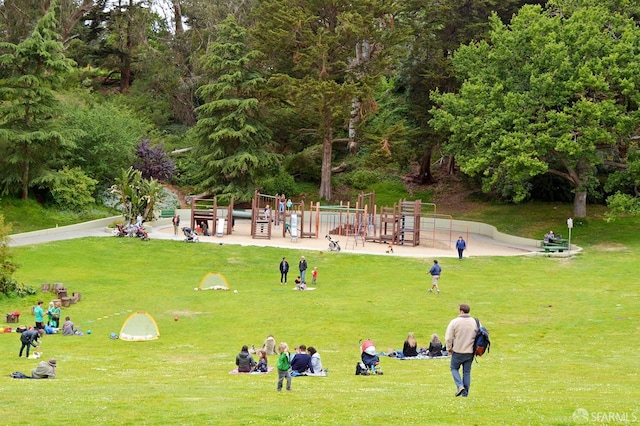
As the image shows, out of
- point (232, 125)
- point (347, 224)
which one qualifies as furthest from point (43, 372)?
point (232, 125)

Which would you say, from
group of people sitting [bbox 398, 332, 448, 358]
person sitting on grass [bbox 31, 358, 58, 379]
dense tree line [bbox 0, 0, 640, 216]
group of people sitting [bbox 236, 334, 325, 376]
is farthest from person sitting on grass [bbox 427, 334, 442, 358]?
dense tree line [bbox 0, 0, 640, 216]

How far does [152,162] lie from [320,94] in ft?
49.0

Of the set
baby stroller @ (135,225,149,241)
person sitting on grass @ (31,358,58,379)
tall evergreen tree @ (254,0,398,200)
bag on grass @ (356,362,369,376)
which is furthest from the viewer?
tall evergreen tree @ (254,0,398,200)

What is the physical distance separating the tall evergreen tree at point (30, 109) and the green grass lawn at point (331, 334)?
369 inches

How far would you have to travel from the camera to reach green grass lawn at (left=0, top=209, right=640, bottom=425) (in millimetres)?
15102

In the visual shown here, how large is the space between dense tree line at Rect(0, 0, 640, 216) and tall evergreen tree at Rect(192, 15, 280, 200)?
17 centimetres

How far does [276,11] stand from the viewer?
66.9 meters

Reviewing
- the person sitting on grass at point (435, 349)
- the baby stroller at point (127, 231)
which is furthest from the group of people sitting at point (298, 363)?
the baby stroller at point (127, 231)

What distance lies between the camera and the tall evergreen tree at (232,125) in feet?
214

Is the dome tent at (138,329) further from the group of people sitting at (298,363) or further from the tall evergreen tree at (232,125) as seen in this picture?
the tall evergreen tree at (232,125)

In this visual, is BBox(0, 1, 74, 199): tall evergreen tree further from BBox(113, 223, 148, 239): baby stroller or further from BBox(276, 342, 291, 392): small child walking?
BBox(276, 342, 291, 392): small child walking

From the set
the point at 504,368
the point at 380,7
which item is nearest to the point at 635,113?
the point at 380,7

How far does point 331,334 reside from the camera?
2877cm

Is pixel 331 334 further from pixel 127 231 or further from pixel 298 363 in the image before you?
pixel 127 231
